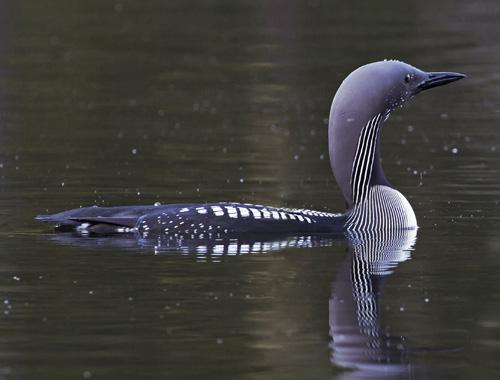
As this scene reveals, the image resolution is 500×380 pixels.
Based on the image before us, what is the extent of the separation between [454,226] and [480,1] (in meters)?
19.6

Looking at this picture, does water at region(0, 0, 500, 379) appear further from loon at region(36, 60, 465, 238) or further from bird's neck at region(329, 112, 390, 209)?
bird's neck at region(329, 112, 390, 209)

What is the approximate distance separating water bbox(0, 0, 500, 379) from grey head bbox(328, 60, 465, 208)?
1.63 feet

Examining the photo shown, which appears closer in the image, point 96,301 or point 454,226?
point 96,301

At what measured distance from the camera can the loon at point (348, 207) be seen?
379 inches

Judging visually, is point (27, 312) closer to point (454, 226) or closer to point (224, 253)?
point (224, 253)

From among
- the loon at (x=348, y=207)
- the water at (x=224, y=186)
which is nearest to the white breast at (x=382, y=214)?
the loon at (x=348, y=207)

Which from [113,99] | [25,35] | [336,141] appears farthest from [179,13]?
[336,141]

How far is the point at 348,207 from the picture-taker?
1017 centimetres

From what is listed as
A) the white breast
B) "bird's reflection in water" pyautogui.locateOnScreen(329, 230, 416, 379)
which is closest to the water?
"bird's reflection in water" pyautogui.locateOnScreen(329, 230, 416, 379)

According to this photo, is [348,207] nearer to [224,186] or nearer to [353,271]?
[353,271]

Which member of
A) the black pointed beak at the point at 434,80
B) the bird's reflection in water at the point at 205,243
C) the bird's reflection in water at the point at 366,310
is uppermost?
the black pointed beak at the point at 434,80

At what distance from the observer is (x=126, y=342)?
7.08m

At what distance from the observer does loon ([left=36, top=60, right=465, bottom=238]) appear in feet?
31.6

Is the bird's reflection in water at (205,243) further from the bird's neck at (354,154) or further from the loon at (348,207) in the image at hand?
the bird's neck at (354,154)
